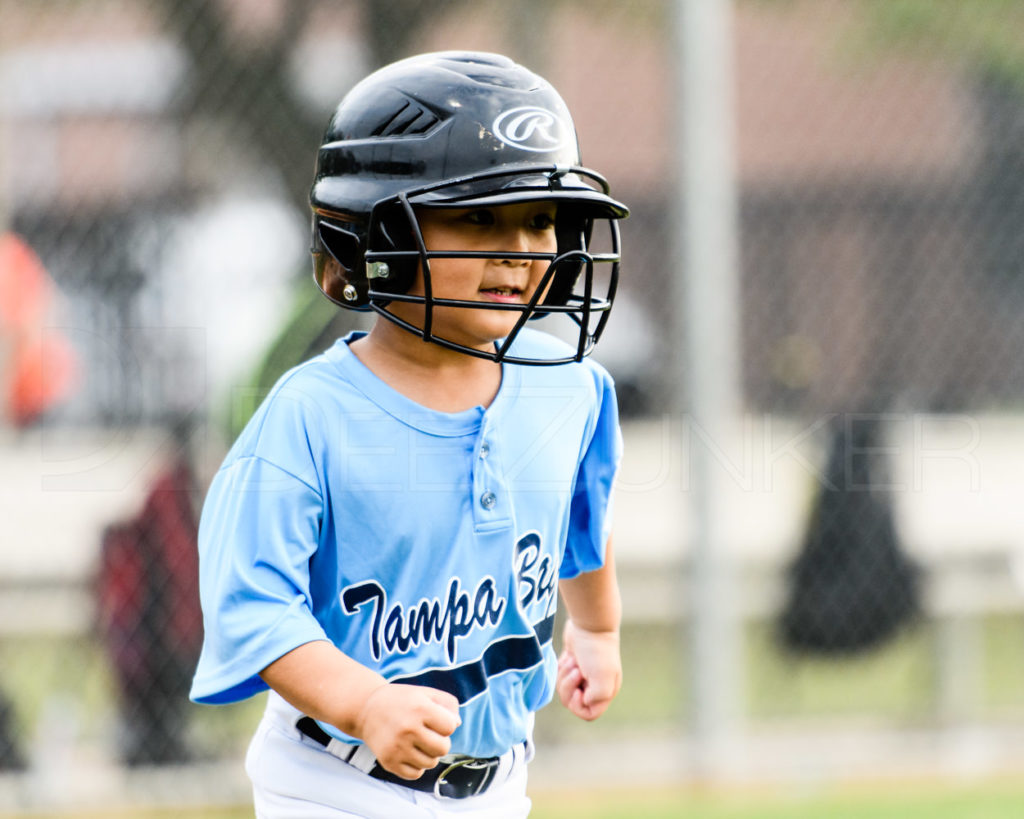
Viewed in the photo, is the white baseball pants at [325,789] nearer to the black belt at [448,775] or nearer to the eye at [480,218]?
the black belt at [448,775]

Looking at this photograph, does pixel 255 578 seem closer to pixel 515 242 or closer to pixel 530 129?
pixel 515 242

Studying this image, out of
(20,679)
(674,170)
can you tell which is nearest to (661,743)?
(674,170)

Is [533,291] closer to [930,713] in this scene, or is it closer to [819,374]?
[819,374]

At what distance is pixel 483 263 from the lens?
1.81 m

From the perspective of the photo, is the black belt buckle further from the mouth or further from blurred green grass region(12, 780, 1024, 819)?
blurred green grass region(12, 780, 1024, 819)

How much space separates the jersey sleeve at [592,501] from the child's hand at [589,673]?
4.6 inches

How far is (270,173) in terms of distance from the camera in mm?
4316

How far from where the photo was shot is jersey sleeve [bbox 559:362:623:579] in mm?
2105

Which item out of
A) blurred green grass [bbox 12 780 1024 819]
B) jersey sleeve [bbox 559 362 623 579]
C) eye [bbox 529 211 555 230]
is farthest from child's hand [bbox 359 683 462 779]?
blurred green grass [bbox 12 780 1024 819]

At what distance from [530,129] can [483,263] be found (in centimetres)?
20

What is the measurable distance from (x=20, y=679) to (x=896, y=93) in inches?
152

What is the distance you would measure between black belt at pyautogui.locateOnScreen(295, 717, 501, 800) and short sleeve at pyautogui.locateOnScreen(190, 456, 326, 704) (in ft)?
0.55

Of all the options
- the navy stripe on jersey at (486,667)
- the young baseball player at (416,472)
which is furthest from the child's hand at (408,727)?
the navy stripe on jersey at (486,667)

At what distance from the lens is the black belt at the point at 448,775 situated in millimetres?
1875
